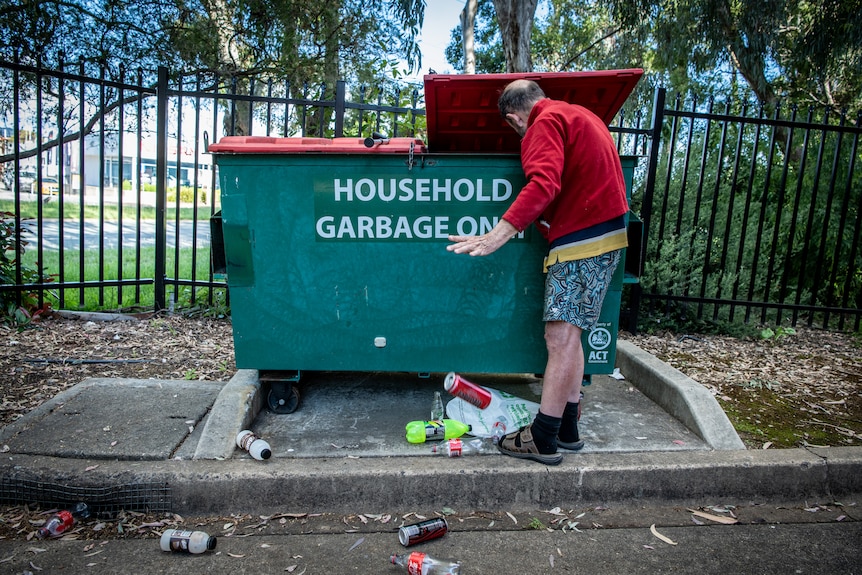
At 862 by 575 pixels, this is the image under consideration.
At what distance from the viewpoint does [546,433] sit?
8.63 feet

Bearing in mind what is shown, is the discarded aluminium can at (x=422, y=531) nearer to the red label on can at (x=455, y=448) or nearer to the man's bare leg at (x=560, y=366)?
the red label on can at (x=455, y=448)

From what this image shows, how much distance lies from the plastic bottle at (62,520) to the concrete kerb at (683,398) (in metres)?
2.90

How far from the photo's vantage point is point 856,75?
39.4ft

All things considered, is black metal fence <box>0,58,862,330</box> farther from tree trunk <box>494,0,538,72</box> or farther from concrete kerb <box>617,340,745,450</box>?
tree trunk <box>494,0,538,72</box>

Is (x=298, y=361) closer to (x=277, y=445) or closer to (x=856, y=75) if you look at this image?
(x=277, y=445)

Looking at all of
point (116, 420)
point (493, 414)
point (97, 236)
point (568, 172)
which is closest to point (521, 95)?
point (568, 172)

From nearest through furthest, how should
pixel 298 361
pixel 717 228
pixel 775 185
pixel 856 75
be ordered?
pixel 298 361 → pixel 717 228 → pixel 775 185 → pixel 856 75

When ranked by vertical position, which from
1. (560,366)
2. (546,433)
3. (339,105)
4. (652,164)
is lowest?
(546,433)

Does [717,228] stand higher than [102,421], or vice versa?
[717,228]


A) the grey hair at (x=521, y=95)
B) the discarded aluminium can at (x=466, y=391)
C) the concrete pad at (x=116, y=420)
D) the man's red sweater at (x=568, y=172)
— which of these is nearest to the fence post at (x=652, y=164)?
the discarded aluminium can at (x=466, y=391)

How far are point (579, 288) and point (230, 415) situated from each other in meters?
1.80

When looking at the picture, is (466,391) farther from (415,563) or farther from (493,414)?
(415,563)

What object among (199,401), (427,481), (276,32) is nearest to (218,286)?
(199,401)

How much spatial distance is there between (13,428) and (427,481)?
2.06 meters
